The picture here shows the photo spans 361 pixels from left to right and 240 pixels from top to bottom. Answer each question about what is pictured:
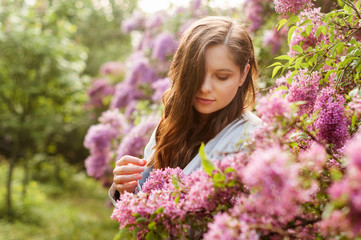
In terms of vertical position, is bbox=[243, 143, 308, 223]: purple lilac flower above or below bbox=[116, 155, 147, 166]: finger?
below

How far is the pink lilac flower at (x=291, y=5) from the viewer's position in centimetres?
155

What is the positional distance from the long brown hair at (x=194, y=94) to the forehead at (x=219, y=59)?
0.02 m

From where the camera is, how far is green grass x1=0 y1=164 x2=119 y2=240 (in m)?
6.25

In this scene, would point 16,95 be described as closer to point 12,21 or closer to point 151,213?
point 12,21

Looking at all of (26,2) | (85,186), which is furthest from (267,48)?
(85,186)

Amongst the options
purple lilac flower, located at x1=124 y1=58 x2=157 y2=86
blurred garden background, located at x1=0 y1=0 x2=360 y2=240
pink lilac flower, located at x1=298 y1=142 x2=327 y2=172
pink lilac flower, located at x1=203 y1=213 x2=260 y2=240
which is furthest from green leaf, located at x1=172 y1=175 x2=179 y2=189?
purple lilac flower, located at x1=124 y1=58 x2=157 y2=86

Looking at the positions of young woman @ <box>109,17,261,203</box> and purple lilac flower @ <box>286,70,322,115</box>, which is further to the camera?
young woman @ <box>109,17,261,203</box>

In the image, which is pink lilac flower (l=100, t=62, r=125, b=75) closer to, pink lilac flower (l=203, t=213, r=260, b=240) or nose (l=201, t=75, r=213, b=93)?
A: nose (l=201, t=75, r=213, b=93)

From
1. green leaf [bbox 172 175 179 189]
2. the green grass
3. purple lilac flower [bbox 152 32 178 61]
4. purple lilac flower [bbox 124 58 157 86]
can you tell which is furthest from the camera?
the green grass

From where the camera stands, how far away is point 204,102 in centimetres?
164

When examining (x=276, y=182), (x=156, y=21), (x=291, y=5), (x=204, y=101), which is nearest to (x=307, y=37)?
(x=291, y=5)

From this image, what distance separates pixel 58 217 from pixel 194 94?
20.7ft

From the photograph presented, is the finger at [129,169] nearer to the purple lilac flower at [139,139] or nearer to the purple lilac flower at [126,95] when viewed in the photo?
the purple lilac flower at [139,139]

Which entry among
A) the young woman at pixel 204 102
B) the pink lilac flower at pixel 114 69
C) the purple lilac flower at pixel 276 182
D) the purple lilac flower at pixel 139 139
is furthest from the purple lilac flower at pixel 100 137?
the pink lilac flower at pixel 114 69
